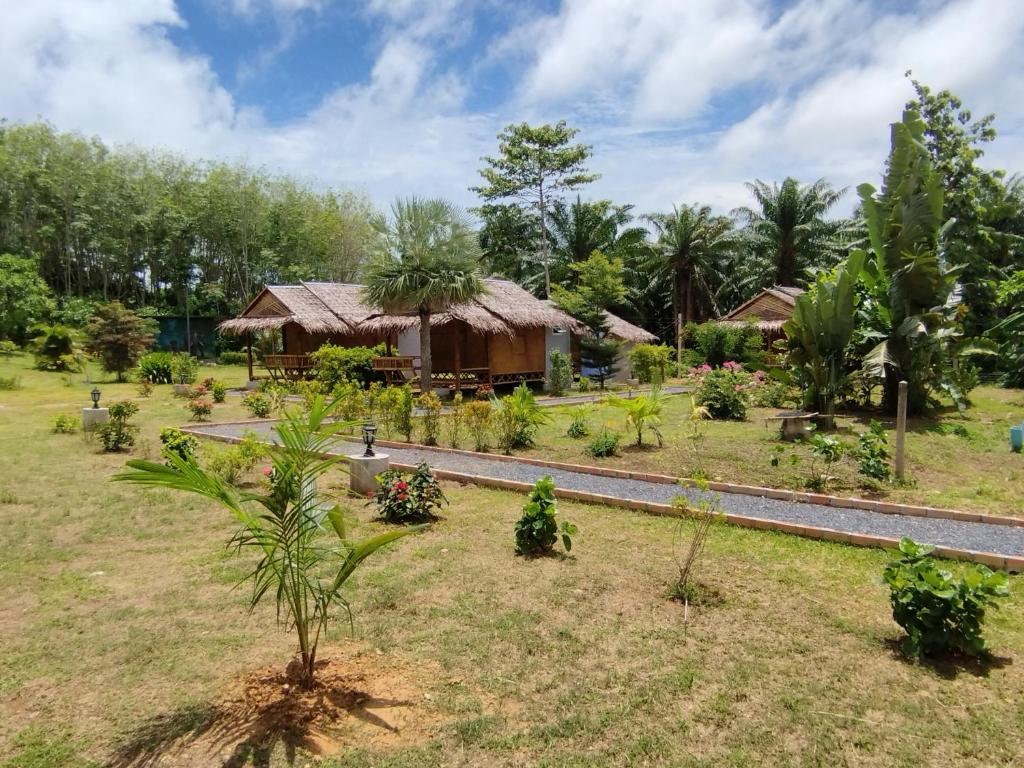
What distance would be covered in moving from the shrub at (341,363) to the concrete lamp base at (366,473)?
947 cm

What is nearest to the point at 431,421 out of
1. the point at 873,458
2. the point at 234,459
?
the point at 234,459

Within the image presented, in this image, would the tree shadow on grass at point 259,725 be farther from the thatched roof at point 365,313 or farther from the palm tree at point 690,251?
the palm tree at point 690,251

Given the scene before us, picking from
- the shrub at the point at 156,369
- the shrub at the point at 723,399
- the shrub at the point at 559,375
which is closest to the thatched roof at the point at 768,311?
the shrub at the point at 559,375

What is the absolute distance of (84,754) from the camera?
2.97m

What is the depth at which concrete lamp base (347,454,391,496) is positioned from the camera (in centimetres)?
797

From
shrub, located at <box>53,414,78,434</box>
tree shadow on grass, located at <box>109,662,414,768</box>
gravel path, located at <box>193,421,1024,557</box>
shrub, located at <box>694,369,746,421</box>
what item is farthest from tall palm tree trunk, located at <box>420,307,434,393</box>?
tree shadow on grass, located at <box>109,662,414,768</box>

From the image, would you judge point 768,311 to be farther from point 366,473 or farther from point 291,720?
point 291,720

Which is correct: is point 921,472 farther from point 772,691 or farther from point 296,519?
point 296,519

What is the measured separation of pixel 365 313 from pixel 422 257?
22.9ft

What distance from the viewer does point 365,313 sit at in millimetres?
23859

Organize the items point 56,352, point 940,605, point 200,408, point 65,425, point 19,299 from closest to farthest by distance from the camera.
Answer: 1. point 940,605
2. point 65,425
3. point 200,408
4. point 56,352
5. point 19,299

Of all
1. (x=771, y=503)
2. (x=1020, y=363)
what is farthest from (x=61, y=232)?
(x=1020, y=363)

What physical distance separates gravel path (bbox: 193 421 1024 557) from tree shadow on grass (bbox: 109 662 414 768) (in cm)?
399

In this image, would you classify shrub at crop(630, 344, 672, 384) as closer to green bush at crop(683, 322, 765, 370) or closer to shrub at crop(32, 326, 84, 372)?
green bush at crop(683, 322, 765, 370)
